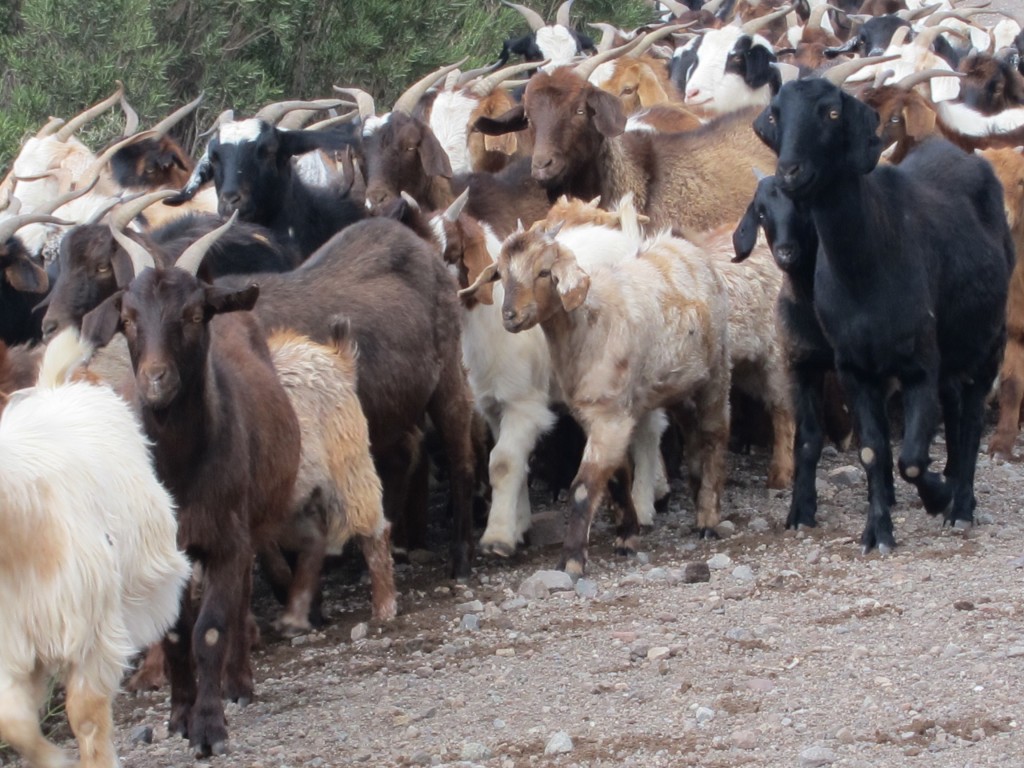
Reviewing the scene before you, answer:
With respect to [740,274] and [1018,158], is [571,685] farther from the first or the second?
[1018,158]

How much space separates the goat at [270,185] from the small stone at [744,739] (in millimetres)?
5090

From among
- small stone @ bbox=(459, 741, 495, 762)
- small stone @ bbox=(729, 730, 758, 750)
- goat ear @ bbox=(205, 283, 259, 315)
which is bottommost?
small stone @ bbox=(459, 741, 495, 762)

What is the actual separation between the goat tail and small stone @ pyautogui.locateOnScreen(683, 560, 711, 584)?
9.06ft

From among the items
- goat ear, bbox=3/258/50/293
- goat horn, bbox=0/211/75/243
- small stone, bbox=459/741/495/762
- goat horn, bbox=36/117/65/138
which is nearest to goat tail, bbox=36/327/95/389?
small stone, bbox=459/741/495/762

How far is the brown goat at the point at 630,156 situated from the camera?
10758 mm

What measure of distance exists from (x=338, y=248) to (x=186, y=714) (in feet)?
10.4

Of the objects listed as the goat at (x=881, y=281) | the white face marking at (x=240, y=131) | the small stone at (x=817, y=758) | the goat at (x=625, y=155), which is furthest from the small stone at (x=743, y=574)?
the white face marking at (x=240, y=131)

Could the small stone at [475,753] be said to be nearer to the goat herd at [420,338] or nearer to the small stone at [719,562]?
the goat herd at [420,338]

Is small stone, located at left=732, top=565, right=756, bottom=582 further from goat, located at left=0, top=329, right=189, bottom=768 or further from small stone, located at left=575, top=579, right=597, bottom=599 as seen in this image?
goat, located at left=0, top=329, right=189, bottom=768

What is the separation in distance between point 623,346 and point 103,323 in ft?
9.71

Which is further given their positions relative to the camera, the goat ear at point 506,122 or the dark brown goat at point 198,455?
the goat ear at point 506,122

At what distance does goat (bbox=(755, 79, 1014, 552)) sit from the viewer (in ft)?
25.9

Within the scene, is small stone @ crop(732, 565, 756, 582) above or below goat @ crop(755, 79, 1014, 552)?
below

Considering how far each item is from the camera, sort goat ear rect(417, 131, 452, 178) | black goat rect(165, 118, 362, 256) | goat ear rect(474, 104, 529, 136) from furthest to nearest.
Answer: goat ear rect(474, 104, 529, 136)
goat ear rect(417, 131, 452, 178)
black goat rect(165, 118, 362, 256)
